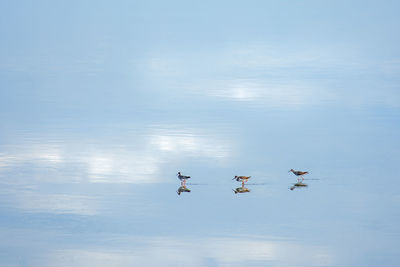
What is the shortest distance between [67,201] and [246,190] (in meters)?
7.36

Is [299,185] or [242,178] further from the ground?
[299,185]

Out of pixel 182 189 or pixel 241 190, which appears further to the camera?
pixel 182 189

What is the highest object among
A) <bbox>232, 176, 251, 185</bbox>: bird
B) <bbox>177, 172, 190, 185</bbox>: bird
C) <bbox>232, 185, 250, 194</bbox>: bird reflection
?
<bbox>177, 172, 190, 185</bbox>: bird

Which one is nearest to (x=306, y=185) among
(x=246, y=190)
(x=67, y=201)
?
(x=246, y=190)

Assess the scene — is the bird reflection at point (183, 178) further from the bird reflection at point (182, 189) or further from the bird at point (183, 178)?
the bird reflection at point (182, 189)

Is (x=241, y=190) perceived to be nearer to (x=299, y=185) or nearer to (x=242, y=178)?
(x=242, y=178)

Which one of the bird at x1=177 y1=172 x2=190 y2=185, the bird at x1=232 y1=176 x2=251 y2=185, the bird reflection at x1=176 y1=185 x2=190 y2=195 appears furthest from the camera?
the bird at x1=177 y1=172 x2=190 y2=185

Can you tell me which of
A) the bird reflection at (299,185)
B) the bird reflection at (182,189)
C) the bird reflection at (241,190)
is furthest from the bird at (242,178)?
the bird reflection at (182,189)

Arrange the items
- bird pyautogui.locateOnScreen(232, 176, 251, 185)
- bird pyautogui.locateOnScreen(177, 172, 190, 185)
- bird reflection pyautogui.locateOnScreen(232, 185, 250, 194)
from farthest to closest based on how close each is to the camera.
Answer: bird pyautogui.locateOnScreen(177, 172, 190, 185) < bird reflection pyautogui.locateOnScreen(232, 185, 250, 194) < bird pyautogui.locateOnScreen(232, 176, 251, 185)

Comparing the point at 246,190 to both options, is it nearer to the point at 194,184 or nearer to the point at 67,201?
the point at 194,184

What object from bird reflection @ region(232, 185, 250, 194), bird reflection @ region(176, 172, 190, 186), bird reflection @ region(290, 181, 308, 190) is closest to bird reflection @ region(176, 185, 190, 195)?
bird reflection @ region(176, 172, 190, 186)

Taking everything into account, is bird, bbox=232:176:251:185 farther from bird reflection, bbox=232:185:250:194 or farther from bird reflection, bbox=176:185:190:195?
bird reflection, bbox=176:185:190:195

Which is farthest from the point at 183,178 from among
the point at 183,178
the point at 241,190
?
the point at 241,190

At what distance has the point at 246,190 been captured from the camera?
1678 inches
